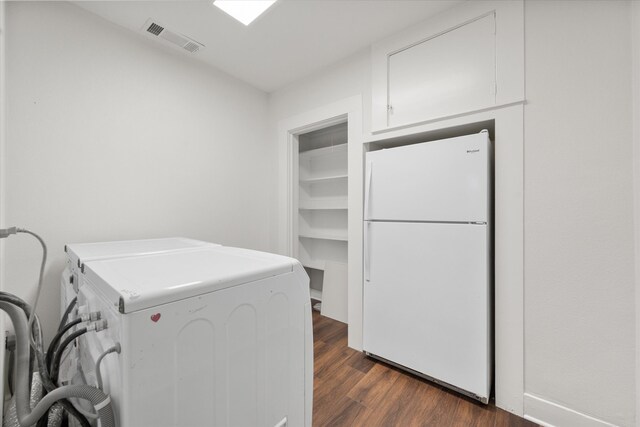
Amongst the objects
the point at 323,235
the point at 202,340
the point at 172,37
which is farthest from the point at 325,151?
the point at 202,340

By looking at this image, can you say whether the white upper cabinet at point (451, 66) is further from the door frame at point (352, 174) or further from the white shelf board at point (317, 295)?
the white shelf board at point (317, 295)

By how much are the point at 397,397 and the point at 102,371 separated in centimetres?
158

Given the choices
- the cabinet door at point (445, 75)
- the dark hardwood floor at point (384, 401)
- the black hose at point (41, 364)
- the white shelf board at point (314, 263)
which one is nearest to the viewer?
the black hose at point (41, 364)

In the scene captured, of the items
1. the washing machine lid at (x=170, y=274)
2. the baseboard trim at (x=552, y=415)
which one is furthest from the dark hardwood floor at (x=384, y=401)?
the washing machine lid at (x=170, y=274)

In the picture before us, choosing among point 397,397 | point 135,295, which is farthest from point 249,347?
point 397,397

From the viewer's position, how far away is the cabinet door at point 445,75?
1.59m

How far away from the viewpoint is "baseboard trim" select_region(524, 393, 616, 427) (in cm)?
130

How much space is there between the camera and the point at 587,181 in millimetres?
1309

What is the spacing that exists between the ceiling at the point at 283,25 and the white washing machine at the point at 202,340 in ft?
5.52

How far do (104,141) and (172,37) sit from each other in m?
0.94

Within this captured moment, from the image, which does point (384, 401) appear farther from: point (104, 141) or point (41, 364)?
point (104, 141)

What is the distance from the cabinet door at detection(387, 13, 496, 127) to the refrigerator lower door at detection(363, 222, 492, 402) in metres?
0.81

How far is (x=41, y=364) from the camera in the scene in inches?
44.8

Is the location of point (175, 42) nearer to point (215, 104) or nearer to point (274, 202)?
point (215, 104)
